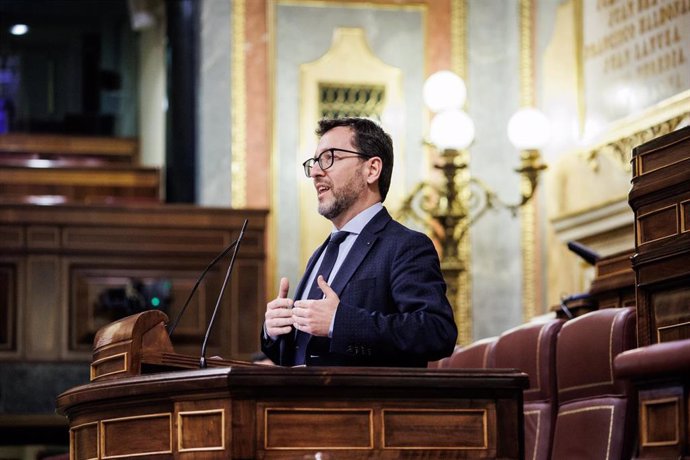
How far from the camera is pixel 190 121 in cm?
864

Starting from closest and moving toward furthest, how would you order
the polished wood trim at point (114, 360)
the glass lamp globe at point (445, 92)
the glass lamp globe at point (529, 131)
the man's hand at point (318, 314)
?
the man's hand at point (318, 314) → the polished wood trim at point (114, 360) → the glass lamp globe at point (529, 131) → the glass lamp globe at point (445, 92)

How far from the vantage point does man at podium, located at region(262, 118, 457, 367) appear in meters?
3.20

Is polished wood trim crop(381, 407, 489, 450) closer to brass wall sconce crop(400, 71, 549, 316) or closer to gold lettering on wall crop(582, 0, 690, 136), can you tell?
gold lettering on wall crop(582, 0, 690, 136)

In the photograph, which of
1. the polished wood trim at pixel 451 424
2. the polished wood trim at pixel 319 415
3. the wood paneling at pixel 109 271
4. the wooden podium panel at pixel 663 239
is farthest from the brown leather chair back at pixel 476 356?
the wood paneling at pixel 109 271

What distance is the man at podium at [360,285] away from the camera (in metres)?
3.20

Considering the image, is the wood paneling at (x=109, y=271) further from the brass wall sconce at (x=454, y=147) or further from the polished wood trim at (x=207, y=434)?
the polished wood trim at (x=207, y=434)

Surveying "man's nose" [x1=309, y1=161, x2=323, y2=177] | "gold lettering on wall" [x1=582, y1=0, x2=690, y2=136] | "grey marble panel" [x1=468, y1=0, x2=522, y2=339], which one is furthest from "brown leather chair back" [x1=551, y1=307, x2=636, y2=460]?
"grey marble panel" [x1=468, y1=0, x2=522, y2=339]

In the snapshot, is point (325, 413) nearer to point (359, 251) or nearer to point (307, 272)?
point (359, 251)

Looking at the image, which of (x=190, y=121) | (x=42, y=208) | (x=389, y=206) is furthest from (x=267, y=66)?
(x=42, y=208)

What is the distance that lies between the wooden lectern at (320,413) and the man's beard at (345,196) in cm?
72

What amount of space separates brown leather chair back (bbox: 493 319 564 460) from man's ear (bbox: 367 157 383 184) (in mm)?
883

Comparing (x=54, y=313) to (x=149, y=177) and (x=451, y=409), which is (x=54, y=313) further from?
(x=451, y=409)

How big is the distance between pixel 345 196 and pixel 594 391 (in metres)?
0.91

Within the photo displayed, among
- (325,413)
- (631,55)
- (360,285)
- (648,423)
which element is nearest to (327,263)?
(360,285)
